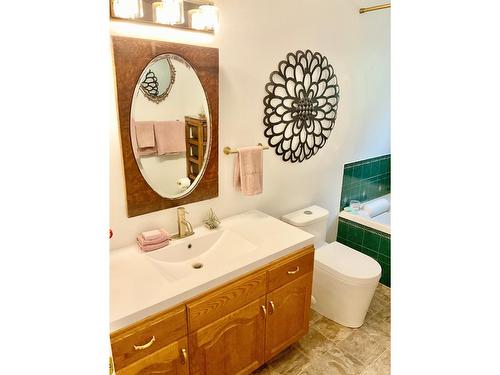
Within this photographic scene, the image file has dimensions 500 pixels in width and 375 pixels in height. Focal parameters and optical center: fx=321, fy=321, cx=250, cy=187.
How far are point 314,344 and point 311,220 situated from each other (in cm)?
82

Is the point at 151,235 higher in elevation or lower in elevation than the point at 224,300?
higher

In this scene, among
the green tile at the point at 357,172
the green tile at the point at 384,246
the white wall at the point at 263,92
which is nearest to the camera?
the white wall at the point at 263,92

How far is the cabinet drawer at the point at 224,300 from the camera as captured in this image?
1365mm

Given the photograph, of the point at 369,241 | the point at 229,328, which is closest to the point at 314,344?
the point at 229,328

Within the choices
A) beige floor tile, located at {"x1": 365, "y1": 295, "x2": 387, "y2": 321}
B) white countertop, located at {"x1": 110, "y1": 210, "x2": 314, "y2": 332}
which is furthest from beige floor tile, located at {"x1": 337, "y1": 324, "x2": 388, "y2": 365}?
white countertop, located at {"x1": 110, "y1": 210, "x2": 314, "y2": 332}

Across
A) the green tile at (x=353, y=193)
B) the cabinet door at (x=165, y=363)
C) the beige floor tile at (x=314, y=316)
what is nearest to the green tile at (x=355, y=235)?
the green tile at (x=353, y=193)

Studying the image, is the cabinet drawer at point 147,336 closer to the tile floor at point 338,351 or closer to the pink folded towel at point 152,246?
the pink folded towel at point 152,246

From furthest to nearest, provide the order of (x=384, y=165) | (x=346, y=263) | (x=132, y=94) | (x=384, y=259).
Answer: (x=384, y=165) < (x=384, y=259) < (x=346, y=263) < (x=132, y=94)

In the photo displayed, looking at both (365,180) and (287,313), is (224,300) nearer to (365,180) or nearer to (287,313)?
(287,313)

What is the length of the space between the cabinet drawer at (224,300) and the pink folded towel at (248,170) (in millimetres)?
553

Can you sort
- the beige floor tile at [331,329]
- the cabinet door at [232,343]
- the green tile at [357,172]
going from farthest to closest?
the green tile at [357,172]
the beige floor tile at [331,329]
the cabinet door at [232,343]

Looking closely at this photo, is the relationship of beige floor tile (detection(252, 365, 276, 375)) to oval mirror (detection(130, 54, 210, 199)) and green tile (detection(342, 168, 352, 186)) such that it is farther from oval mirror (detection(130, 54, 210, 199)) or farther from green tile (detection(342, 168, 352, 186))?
green tile (detection(342, 168, 352, 186))

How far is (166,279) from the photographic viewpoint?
139 centimetres
